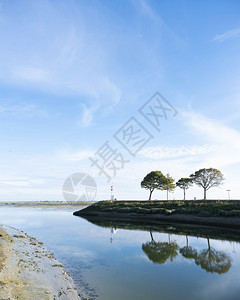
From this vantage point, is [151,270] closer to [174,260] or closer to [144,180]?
[174,260]

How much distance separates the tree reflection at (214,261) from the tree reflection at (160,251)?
2.30 meters

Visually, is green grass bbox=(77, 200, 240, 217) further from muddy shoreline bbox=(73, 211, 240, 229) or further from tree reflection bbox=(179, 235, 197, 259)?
tree reflection bbox=(179, 235, 197, 259)

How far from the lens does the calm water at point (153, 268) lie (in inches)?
452

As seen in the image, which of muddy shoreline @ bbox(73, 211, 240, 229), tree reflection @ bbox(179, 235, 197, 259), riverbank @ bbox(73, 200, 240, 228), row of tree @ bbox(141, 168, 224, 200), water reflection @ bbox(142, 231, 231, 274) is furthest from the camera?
row of tree @ bbox(141, 168, 224, 200)

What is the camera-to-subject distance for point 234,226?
34.2 metres

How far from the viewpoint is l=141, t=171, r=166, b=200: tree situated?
3007 inches

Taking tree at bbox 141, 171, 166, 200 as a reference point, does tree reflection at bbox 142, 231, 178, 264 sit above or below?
below

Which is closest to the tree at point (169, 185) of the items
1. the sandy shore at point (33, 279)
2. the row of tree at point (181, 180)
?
the row of tree at point (181, 180)

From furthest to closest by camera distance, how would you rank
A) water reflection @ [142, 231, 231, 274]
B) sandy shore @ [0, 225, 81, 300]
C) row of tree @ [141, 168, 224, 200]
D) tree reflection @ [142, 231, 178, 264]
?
row of tree @ [141, 168, 224, 200] → tree reflection @ [142, 231, 178, 264] → water reflection @ [142, 231, 231, 274] → sandy shore @ [0, 225, 81, 300]

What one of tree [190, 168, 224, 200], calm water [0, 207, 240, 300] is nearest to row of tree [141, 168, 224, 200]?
tree [190, 168, 224, 200]

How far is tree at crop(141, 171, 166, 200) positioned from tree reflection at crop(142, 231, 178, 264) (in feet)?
169

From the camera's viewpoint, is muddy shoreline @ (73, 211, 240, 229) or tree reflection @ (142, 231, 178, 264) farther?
muddy shoreline @ (73, 211, 240, 229)

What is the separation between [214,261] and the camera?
57.9 feet

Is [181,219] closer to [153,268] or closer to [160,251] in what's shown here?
[160,251]
